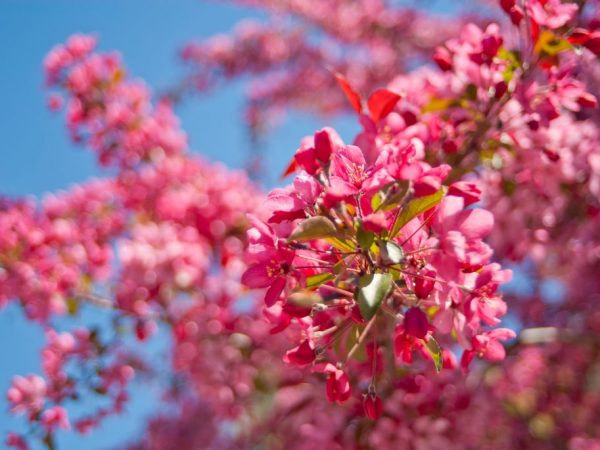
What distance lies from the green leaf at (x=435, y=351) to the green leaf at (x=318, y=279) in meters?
0.26

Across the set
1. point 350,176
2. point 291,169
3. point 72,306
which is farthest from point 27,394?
point 350,176

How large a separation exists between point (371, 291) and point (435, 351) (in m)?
0.32

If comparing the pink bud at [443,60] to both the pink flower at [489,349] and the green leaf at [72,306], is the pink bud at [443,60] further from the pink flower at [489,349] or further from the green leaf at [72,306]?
the green leaf at [72,306]

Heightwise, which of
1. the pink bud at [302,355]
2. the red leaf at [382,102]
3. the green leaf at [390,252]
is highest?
the red leaf at [382,102]

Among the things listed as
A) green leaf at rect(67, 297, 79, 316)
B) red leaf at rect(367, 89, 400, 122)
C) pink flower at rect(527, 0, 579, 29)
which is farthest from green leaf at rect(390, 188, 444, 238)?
green leaf at rect(67, 297, 79, 316)

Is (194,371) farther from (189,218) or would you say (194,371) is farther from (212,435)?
(212,435)

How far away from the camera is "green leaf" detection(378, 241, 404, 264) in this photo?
0.96 meters

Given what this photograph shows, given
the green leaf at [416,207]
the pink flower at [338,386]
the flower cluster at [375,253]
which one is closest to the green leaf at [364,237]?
the flower cluster at [375,253]

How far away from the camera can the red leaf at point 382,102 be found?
4.86 feet

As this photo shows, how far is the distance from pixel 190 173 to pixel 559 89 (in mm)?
2502

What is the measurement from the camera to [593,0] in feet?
6.71

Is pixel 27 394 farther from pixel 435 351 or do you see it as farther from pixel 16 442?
pixel 435 351

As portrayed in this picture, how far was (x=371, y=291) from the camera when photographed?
94 centimetres

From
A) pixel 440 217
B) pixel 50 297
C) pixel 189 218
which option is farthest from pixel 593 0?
pixel 50 297
